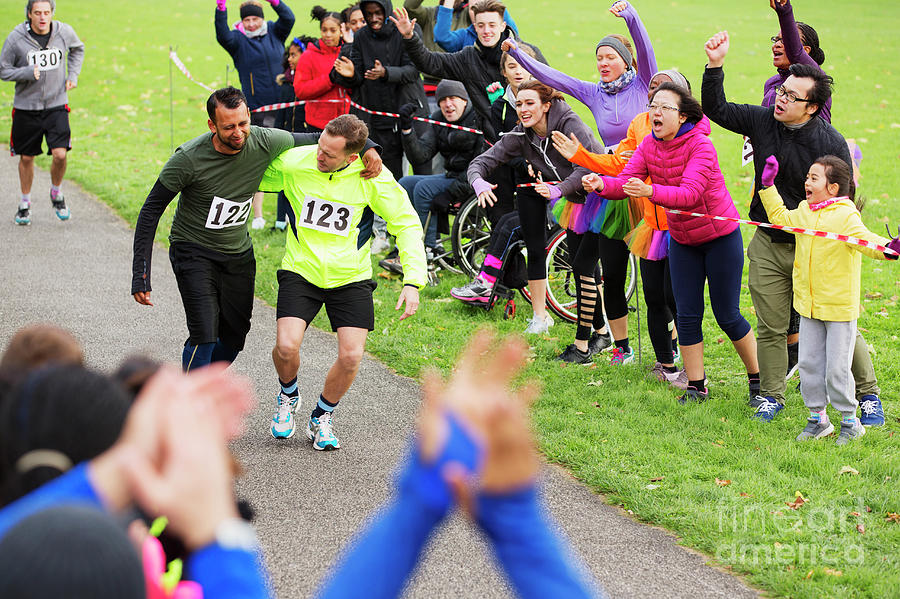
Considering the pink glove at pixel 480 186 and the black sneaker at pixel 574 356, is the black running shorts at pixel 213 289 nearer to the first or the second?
the pink glove at pixel 480 186

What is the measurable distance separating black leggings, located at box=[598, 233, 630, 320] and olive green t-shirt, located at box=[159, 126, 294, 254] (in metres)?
2.59

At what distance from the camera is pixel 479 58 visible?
8883 mm

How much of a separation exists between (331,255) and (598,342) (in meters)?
2.85

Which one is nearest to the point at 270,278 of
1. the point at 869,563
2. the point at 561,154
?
the point at 561,154

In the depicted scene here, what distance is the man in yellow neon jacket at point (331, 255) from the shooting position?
5504 millimetres

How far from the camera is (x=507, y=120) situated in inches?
327

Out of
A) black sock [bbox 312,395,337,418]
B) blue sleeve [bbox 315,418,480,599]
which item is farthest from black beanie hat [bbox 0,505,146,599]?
black sock [bbox 312,395,337,418]

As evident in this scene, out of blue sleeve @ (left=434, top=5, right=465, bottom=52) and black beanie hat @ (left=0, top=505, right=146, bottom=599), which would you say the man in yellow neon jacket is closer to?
black beanie hat @ (left=0, top=505, right=146, bottom=599)

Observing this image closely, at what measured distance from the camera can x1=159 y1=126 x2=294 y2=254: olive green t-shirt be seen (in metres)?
5.45

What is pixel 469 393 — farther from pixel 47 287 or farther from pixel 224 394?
pixel 47 287

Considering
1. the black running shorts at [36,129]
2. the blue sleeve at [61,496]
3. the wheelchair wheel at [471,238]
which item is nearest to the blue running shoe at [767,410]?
the wheelchair wheel at [471,238]

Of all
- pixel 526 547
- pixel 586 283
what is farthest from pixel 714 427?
pixel 526 547

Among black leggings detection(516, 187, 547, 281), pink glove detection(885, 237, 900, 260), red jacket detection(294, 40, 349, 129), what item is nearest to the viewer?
pink glove detection(885, 237, 900, 260)

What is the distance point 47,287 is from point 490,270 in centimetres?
407
